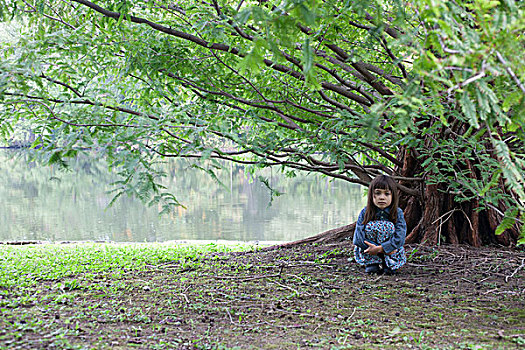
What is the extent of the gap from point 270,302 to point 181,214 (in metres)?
11.0

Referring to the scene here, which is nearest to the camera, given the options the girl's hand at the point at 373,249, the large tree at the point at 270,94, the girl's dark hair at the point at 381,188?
the large tree at the point at 270,94

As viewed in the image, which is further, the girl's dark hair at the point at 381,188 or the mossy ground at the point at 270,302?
the girl's dark hair at the point at 381,188

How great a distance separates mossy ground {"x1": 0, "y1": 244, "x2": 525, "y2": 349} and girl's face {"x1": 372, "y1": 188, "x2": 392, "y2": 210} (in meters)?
0.63

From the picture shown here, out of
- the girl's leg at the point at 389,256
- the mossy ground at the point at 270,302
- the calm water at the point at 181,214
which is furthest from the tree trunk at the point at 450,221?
the calm water at the point at 181,214

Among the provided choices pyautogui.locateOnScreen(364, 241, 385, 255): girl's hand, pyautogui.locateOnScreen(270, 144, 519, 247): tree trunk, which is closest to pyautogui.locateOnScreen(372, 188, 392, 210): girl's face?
pyautogui.locateOnScreen(364, 241, 385, 255): girl's hand

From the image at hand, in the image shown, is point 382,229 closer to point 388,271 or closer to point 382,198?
point 382,198

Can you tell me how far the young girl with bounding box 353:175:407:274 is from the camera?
4.00m

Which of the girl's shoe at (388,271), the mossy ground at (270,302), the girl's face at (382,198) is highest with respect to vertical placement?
the girl's face at (382,198)

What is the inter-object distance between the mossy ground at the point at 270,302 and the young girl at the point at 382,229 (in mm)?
143

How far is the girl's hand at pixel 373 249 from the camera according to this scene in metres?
3.97

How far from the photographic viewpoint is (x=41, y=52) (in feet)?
11.9

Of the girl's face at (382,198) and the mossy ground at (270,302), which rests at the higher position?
the girl's face at (382,198)

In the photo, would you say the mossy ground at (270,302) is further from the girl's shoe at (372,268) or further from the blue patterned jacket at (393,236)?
the blue patterned jacket at (393,236)

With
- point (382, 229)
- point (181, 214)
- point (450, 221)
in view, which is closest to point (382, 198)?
point (382, 229)
